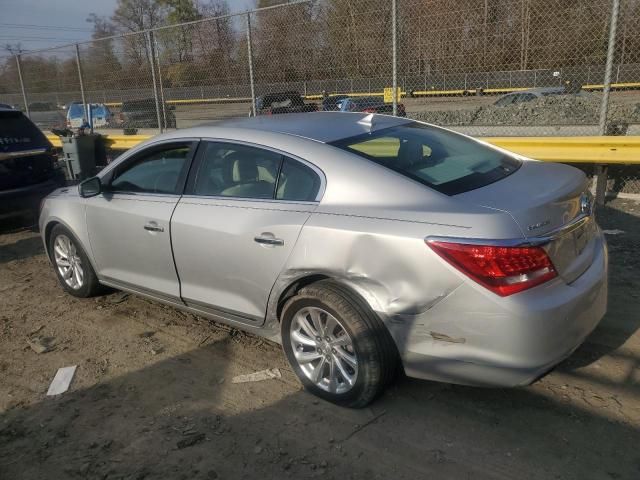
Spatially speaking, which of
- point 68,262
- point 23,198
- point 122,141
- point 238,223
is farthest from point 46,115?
point 238,223

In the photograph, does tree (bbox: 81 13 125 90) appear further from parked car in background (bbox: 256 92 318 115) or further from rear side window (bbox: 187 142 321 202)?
rear side window (bbox: 187 142 321 202)

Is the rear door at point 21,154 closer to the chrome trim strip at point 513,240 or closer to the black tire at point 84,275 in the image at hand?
the black tire at point 84,275

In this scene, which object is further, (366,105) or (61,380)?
(366,105)

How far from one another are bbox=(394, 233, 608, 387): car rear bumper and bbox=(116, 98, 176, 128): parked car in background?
932 centimetres

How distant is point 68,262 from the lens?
507cm

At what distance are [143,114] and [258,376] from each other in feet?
30.8

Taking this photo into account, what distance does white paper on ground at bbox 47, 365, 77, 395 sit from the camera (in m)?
3.60

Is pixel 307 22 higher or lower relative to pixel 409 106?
higher

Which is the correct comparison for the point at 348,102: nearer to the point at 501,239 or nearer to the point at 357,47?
the point at 357,47

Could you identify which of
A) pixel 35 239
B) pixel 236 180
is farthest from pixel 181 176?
pixel 35 239

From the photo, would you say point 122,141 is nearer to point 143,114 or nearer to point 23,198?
point 143,114

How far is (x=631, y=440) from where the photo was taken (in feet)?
9.04

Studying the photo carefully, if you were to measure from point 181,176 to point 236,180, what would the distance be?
19.7 inches

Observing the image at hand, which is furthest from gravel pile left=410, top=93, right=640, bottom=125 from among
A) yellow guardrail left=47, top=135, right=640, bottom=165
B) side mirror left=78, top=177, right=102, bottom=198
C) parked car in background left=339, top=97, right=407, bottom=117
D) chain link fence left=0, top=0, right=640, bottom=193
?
side mirror left=78, top=177, right=102, bottom=198
